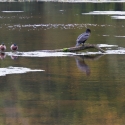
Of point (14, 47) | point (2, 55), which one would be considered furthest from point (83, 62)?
point (14, 47)

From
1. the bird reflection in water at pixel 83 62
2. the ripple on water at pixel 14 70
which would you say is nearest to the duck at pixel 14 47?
the bird reflection in water at pixel 83 62

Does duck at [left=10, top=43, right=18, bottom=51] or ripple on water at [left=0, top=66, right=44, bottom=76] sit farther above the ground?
ripple on water at [left=0, top=66, right=44, bottom=76]

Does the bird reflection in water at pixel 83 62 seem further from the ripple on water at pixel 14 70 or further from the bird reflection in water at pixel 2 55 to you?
the bird reflection in water at pixel 2 55

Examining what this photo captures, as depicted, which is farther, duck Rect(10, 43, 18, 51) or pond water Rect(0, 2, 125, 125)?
duck Rect(10, 43, 18, 51)

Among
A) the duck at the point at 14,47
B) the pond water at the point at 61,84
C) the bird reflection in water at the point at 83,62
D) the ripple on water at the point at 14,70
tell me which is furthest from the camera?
the duck at the point at 14,47

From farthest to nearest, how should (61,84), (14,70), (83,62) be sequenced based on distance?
(83,62) < (14,70) < (61,84)

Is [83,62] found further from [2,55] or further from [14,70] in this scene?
[2,55]

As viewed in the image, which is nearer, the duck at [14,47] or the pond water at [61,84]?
the pond water at [61,84]

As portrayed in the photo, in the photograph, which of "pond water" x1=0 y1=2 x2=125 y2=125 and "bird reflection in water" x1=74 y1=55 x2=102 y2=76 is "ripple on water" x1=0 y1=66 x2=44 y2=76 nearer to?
"pond water" x1=0 y1=2 x2=125 y2=125

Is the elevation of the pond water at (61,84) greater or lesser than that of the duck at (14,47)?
greater

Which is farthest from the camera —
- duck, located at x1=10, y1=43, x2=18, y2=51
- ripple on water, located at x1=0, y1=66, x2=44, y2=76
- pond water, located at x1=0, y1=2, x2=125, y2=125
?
duck, located at x1=10, y1=43, x2=18, y2=51

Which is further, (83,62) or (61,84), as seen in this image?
(83,62)

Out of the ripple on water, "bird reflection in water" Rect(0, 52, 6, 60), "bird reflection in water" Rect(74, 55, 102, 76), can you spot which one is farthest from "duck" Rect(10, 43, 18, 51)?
the ripple on water

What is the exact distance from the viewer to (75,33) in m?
31.8
